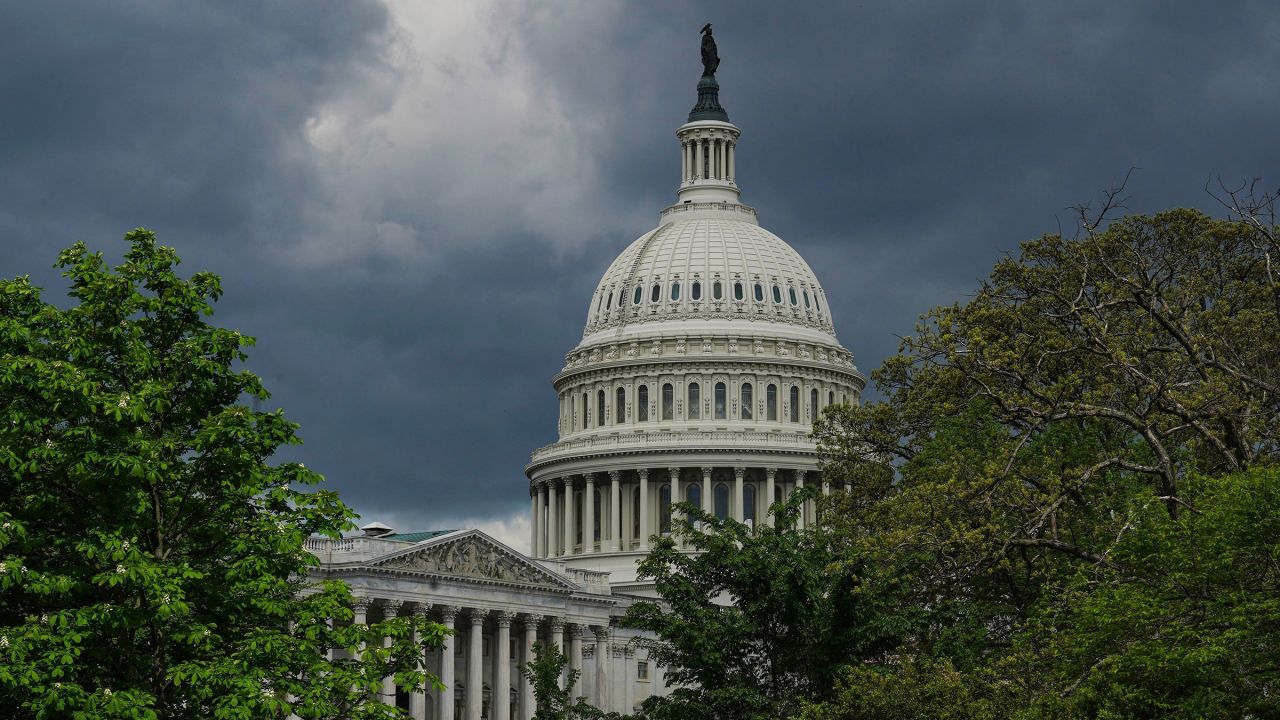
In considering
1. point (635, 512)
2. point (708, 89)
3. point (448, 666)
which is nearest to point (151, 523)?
point (448, 666)

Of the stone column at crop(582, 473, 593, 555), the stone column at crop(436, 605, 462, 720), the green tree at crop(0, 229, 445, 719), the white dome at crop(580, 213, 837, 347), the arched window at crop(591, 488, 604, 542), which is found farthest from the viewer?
the white dome at crop(580, 213, 837, 347)

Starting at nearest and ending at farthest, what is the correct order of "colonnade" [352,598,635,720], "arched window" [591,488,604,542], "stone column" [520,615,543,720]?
"colonnade" [352,598,635,720] → "stone column" [520,615,543,720] → "arched window" [591,488,604,542]

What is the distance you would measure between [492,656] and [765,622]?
61864mm

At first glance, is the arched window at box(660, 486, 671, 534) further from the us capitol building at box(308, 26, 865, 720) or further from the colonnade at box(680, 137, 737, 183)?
the colonnade at box(680, 137, 737, 183)

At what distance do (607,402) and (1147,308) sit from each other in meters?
115

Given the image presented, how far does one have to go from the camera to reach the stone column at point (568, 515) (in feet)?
531

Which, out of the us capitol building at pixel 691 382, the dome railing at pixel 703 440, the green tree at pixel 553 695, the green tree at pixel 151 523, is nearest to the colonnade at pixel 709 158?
the us capitol building at pixel 691 382

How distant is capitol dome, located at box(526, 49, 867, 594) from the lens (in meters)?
159

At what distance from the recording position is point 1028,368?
60.6 m

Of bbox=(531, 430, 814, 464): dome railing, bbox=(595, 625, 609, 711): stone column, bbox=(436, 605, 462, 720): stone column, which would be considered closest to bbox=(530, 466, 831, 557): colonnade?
bbox=(531, 430, 814, 464): dome railing

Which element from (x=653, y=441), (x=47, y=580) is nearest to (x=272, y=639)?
(x=47, y=580)

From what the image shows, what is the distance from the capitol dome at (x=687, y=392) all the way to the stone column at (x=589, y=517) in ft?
0.25

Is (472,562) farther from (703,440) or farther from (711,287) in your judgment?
(711,287)

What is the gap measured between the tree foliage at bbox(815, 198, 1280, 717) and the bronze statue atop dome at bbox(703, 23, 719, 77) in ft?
347
